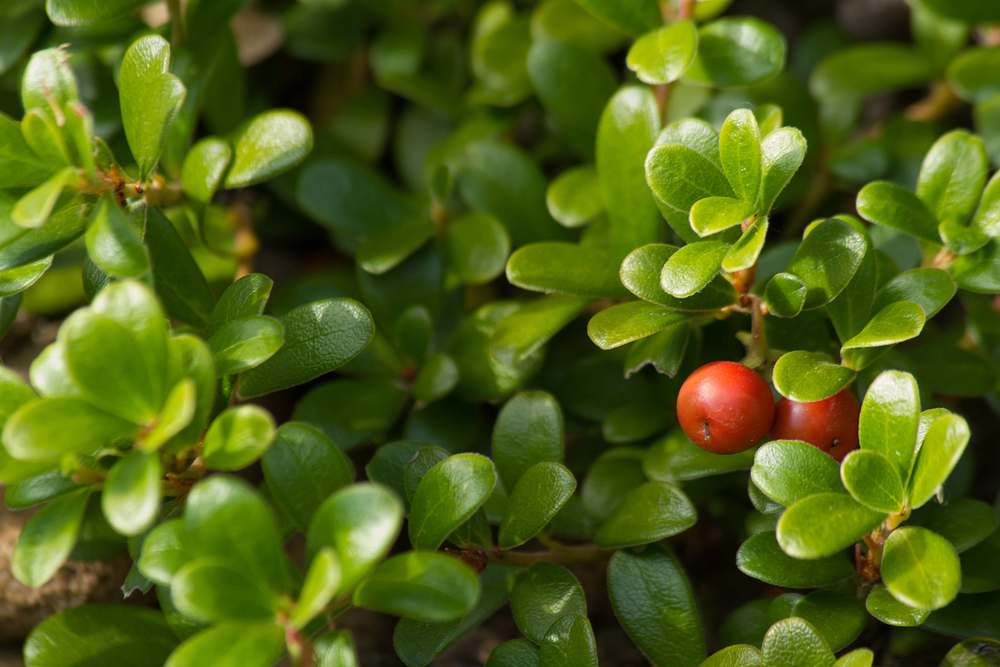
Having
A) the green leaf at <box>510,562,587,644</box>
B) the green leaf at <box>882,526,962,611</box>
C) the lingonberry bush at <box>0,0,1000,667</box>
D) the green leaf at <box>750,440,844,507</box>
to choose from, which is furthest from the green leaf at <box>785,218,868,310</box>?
the green leaf at <box>510,562,587,644</box>

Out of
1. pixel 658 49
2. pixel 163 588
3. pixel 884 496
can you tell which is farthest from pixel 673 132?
pixel 163 588

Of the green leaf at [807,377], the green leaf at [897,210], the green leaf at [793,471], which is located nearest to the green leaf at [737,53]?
the green leaf at [897,210]

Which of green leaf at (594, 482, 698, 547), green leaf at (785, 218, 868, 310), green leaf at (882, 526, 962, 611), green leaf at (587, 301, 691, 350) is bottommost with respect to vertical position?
green leaf at (594, 482, 698, 547)

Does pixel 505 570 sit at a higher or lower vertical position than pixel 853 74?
lower

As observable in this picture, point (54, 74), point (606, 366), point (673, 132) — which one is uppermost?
point (54, 74)

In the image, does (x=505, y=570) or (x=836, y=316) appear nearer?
(x=836, y=316)

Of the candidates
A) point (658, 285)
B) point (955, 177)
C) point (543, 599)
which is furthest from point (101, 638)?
point (955, 177)

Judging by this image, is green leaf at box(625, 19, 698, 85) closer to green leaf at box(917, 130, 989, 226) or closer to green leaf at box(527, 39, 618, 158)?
green leaf at box(527, 39, 618, 158)

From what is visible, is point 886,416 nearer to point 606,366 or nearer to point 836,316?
point 836,316

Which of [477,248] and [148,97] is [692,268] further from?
[148,97]
